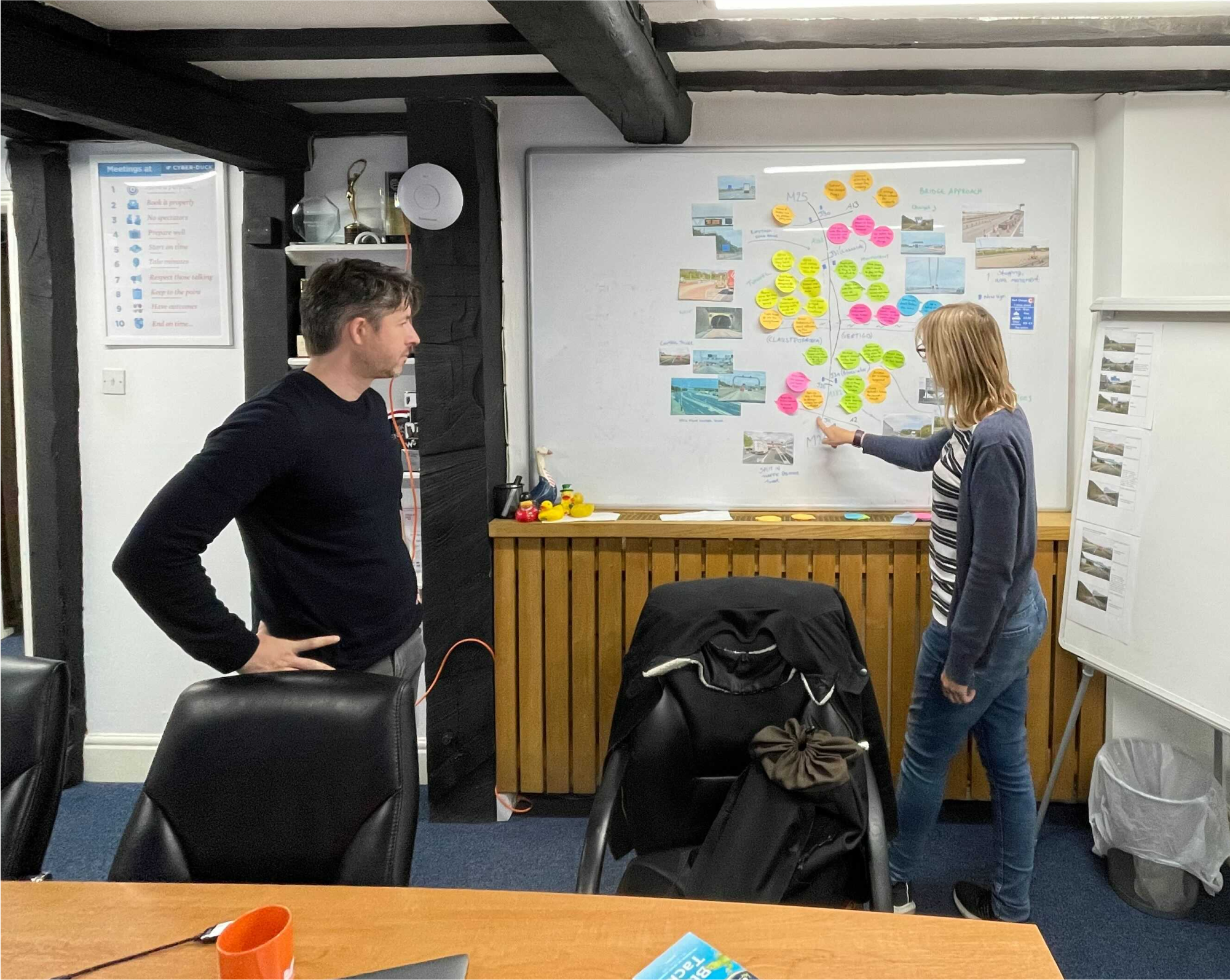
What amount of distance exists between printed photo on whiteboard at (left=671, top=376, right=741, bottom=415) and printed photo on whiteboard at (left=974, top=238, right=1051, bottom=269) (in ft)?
2.84

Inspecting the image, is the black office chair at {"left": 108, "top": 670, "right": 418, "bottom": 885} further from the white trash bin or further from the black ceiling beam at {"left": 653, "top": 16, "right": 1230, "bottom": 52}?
the white trash bin

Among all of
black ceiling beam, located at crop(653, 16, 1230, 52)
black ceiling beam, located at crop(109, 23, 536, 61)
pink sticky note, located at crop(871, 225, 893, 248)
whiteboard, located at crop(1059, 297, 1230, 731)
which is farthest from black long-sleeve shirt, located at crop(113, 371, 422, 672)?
whiteboard, located at crop(1059, 297, 1230, 731)

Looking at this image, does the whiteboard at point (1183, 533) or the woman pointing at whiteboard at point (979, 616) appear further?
the whiteboard at point (1183, 533)

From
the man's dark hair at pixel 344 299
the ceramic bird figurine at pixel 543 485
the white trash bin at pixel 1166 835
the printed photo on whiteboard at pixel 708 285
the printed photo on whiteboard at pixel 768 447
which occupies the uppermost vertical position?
the printed photo on whiteboard at pixel 708 285

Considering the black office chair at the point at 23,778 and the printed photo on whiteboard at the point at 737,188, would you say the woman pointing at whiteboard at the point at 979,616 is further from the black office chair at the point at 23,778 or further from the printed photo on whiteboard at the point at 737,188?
the black office chair at the point at 23,778

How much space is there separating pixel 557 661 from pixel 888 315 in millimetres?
1444

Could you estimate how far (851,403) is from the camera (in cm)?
280

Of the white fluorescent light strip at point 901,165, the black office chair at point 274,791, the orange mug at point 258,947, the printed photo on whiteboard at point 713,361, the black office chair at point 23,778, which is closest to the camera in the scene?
the black office chair at point 23,778

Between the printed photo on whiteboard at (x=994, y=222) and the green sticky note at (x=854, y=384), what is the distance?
20.6 inches

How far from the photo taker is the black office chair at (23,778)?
1.53ft

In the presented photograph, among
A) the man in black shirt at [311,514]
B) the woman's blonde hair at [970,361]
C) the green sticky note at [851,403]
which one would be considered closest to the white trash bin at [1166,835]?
the woman's blonde hair at [970,361]

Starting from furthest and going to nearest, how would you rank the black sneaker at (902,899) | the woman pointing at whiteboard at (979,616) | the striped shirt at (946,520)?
the black sneaker at (902,899), the striped shirt at (946,520), the woman pointing at whiteboard at (979,616)

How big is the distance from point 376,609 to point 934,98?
2211 mm

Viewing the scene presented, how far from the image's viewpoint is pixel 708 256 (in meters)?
2.79
